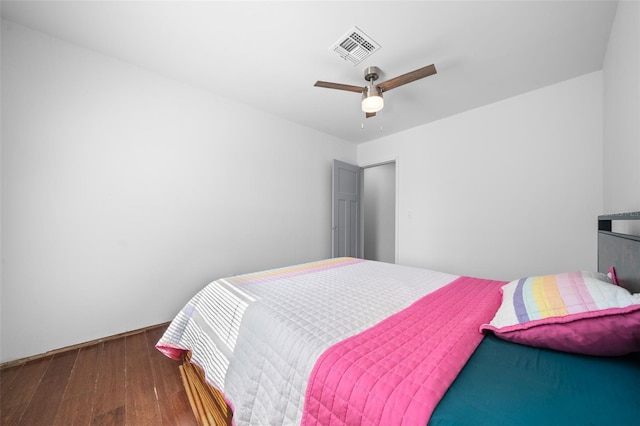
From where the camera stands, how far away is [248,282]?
1607 mm

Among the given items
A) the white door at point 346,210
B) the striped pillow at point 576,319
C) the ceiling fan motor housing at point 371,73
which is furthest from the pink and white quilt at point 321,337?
the white door at point 346,210

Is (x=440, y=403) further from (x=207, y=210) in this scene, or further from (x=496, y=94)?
(x=496, y=94)

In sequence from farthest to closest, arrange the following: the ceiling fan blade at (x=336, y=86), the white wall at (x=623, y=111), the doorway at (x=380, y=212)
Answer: the doorway at (x=380, y=212) → the ceiling fan blade at (x=336, y=86) → the white wall at (x=623, y=111)

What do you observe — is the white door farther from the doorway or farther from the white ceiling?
the white ceiling

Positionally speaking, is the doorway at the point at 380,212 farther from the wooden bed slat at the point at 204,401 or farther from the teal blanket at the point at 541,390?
the teal blanket at the point at 541,390

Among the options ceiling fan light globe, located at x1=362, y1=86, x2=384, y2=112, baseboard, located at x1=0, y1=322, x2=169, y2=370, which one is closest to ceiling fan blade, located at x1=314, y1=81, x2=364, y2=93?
ceiling fan light globe, located at x1=362, y1=86, x2=384, y2=112

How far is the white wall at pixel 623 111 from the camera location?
1321mm

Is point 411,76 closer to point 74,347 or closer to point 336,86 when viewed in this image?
point 336,86

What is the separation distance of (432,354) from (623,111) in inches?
85.5

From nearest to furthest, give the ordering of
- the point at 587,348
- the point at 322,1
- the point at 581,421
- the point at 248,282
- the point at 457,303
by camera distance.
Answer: the point at 581,421 → the point at 587,348 → the point at 457,303 → the point at 322,1 → the point at 248,282

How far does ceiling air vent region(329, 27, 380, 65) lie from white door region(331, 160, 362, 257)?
1.87m

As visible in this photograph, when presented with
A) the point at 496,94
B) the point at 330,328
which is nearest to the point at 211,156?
the point at 330,328

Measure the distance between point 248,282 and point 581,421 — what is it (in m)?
1.54

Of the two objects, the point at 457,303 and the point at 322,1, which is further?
the point at 322,1
